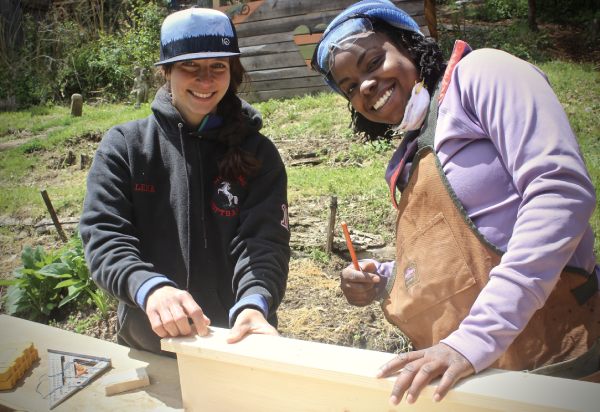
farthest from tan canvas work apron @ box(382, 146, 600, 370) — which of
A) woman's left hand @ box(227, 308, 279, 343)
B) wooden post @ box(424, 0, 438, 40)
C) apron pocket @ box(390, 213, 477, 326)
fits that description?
wooden post @ box(424, 0, 438, 40)

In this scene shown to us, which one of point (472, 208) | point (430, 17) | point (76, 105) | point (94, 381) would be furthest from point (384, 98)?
point (76, 105)

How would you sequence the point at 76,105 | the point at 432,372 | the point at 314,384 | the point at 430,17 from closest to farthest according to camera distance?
the point at 432,372, the point at 314,384, the point at 430,17, the point at 76,105

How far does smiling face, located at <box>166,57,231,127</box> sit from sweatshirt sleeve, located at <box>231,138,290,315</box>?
242mm

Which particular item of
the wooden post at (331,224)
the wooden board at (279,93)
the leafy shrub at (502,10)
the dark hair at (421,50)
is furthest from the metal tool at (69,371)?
the leafy shrub at (502,10)

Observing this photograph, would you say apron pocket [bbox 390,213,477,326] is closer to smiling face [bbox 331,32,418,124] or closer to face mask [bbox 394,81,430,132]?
face mask [bbox 394,81,430,132]

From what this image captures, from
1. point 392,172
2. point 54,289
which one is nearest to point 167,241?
point 392,172

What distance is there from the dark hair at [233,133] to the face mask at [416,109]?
0.59m

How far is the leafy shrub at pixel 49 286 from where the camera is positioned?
386 centimetres

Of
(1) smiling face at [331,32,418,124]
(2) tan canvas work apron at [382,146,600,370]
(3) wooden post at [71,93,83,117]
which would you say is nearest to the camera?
(2) tan canvas work apron at [382,146,600,370]

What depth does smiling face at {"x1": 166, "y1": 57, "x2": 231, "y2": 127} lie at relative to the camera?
6.16ft

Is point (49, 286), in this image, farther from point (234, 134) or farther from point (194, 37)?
point (194, 37)

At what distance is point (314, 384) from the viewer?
4.23 ft

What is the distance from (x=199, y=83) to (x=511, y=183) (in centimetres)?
108

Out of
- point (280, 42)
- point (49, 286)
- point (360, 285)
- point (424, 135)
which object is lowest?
point (49, 286)
